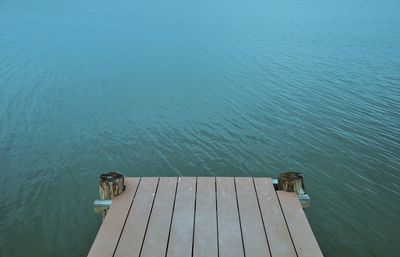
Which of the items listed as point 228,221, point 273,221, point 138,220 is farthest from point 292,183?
point 138,220

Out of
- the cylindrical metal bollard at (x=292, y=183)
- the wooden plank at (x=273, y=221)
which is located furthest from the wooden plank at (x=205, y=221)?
the cylindrical metal bollard at (x=292, y=183)

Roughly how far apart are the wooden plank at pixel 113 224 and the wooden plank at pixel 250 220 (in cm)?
172

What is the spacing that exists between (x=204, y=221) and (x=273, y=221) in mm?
1000

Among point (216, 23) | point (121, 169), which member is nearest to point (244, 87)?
point (121, 169)

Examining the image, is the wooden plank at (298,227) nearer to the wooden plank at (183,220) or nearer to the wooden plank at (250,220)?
the wooden plank at (250,220)

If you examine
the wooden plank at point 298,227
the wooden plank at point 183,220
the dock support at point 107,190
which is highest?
the dock support at point 107,190

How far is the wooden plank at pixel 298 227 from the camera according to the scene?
4730 mm

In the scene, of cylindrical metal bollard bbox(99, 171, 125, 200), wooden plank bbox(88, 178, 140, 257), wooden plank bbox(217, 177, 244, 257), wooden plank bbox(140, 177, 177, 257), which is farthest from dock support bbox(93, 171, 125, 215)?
wooden plank bbox(217, 177, 244, 257)

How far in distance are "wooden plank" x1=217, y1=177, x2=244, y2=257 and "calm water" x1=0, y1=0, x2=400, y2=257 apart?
7.10ft

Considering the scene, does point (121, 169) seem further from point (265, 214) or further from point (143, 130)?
point (265, 214)

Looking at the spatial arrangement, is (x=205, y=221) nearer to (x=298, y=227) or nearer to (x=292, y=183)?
(x=298, y=227)

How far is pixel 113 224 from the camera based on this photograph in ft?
17.1

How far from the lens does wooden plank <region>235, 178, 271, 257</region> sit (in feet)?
15.6

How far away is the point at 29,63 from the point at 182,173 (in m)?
12.1
